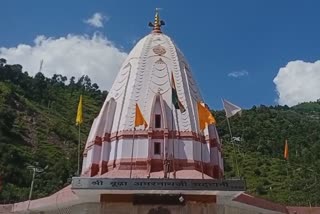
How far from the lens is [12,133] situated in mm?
66500

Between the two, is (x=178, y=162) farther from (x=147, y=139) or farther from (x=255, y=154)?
(x=255, y=154)

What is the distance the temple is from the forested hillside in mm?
21915

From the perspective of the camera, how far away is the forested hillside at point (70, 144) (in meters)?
52.9

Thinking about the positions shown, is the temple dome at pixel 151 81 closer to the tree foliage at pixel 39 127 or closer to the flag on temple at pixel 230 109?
the flag on temple at pixel 230 109

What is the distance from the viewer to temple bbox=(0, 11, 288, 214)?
1881 cm

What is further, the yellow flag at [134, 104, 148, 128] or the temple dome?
the temple dome

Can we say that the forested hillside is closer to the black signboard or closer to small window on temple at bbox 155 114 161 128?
small window on temple at bbox 155 114 161 128

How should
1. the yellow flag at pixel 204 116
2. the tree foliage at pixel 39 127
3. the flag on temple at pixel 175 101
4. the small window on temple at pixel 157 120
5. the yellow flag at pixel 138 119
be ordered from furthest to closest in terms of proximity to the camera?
1. the tree foliage at pixel 39 127
2. the small window on temple at pixel 157 120
3. the flag on temple at pixel 175 101
4. the yellow flag at pixel 204 116
5. the yellow flag at pixel 138 119

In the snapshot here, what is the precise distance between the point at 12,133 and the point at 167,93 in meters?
48.0

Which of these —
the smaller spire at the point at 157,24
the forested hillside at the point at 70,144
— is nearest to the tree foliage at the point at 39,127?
the forested hillside at the point at 70,144

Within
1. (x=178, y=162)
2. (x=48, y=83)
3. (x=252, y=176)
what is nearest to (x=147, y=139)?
(x=178, y=162)

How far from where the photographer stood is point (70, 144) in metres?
71.2

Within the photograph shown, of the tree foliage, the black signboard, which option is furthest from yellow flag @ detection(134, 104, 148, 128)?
the tree foliage

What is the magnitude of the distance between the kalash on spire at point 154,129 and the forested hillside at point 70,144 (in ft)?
72.2
